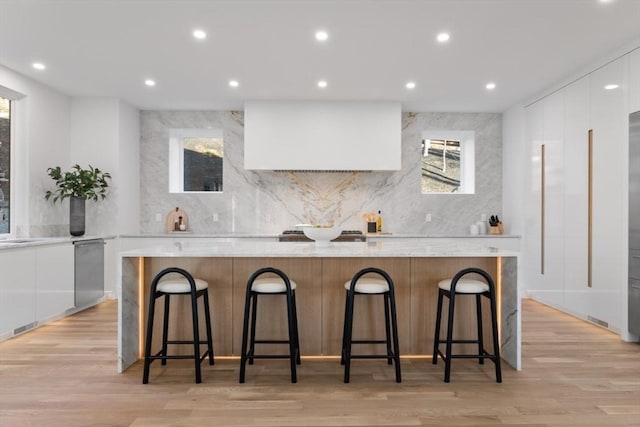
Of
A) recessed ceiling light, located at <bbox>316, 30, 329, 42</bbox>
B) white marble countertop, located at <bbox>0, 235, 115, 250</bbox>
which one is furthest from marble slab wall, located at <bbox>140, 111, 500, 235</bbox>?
recessed ceiling light, located at <bbox>316, 30, 329, 42</bbox>

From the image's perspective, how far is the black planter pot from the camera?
5.07 metres

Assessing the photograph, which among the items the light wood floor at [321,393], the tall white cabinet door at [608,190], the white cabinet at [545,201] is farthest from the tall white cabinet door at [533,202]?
the light wood floor at [321,393]

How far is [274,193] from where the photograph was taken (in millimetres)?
6137

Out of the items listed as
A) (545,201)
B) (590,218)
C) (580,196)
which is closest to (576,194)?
(580,196)

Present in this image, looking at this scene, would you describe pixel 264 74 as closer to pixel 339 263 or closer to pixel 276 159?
pixel 276 159

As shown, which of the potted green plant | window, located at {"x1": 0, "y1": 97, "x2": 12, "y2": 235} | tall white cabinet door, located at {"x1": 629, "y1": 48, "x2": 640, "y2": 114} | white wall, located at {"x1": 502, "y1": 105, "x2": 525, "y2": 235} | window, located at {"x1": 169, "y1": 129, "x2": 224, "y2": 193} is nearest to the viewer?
tall white cabinet door, located at {"x1": 629, "y1": 48, "x2": 640, "y2": 114}

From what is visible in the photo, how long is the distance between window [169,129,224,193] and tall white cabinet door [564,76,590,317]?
4403 mm

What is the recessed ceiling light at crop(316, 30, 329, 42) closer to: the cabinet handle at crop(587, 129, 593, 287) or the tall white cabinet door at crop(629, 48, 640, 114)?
the tall white cabinet door at crop(629, 48, 640, 114)

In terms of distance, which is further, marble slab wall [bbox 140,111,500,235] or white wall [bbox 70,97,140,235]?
marble slab wall [bbox 140,111,500,235]

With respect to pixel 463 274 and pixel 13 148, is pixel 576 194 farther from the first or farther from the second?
pixel 13 148

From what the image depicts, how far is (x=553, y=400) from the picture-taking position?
2562 millimetres

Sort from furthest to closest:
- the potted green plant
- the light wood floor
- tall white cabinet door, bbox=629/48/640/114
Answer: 1. the potted green plant
2. tall white cabinet door, bbox=629/48/640/114
3. the light wood floor

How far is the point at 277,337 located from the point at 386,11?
2539 mm

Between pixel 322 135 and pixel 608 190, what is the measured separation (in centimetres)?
316
